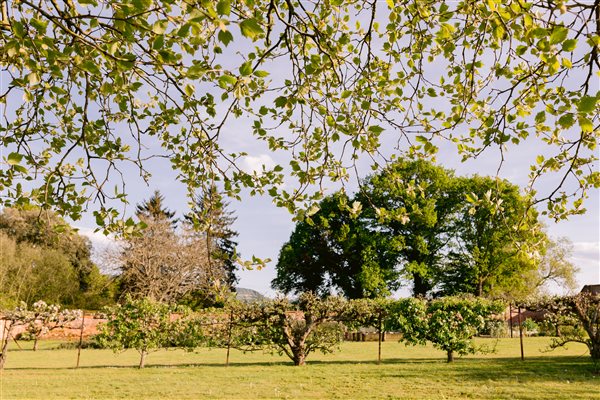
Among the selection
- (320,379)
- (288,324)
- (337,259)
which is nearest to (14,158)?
(320,379)

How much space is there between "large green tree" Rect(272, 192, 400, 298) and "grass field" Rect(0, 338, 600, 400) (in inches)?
623

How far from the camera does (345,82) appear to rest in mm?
4012

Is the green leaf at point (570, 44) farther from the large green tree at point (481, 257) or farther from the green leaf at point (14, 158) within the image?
the large green tree at point (481, 257)

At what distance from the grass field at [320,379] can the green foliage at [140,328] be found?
682 millimetres

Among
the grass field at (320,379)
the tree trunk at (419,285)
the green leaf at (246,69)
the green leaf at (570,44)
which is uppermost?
the tree trunk at (419,285)

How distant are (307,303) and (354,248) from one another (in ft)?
64.2

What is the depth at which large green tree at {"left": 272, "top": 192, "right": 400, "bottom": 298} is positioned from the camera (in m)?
31.0

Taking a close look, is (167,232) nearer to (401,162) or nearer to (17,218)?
(17,218)

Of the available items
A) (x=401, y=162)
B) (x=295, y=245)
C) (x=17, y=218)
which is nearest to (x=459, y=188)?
(x=295, y=245)

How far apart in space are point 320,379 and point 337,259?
76.3ft

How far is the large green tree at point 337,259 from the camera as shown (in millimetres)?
30969

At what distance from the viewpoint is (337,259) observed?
111 ft

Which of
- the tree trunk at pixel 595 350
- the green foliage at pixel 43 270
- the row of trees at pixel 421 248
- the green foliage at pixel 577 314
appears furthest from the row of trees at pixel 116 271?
the tree trunk at pixel 595 350

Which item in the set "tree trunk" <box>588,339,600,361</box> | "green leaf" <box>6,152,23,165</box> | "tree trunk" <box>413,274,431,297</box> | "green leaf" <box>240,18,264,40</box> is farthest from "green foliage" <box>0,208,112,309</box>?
"green leaf" <box>240,18,264,40</box>
